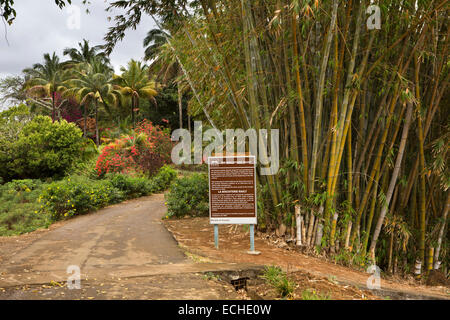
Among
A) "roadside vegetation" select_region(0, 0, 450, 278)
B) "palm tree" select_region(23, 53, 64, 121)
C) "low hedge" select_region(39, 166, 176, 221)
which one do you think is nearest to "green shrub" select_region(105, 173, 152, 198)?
"low hedge" select_region(39, 166, 176, 221)

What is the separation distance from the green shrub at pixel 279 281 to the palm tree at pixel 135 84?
2498 centimetres

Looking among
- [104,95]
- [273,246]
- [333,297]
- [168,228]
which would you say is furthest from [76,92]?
[333,297]

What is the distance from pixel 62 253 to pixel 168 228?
2.12m

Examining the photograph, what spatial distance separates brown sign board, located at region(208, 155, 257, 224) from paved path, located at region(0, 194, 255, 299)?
0.77m

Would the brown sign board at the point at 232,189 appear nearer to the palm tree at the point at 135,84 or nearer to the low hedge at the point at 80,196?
the low hedge at the point at 80,196

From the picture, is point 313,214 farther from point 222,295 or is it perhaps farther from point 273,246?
point 222,295

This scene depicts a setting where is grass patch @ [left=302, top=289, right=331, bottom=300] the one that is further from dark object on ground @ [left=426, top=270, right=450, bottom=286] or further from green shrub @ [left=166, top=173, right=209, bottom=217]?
green shrub @ [left=166, top=173, right=209, bottom=217]

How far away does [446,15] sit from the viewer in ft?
15.7

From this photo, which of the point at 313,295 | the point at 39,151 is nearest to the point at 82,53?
the point at 39,151

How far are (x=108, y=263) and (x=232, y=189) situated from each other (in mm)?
1783

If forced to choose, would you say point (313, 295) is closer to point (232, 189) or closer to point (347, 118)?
point (232, 189)

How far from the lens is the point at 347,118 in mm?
4711

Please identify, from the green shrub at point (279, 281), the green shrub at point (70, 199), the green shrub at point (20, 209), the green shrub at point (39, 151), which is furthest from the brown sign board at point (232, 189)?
the green shrub at point (39, 151)

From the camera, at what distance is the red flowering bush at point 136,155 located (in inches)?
574
